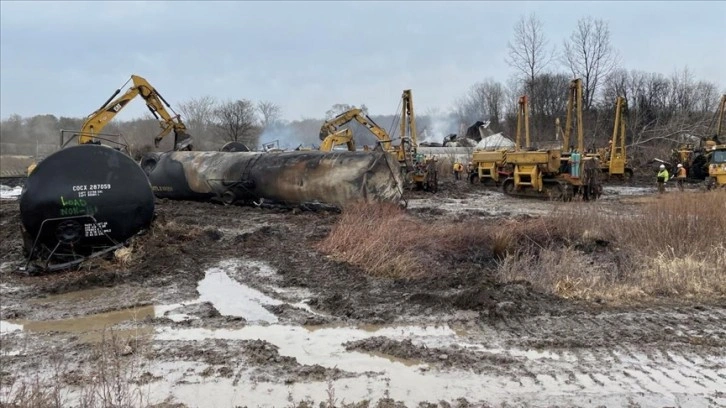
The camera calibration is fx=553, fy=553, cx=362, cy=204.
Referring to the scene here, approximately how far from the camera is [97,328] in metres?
6.25

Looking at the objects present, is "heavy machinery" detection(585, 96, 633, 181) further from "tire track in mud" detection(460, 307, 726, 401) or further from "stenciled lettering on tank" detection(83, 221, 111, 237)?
"stenciled lettering on tank" detection(83, 221, 111, 237)

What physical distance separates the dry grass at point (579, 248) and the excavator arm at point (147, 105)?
11964mm

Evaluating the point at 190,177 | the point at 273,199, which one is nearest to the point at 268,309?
the point at 273,199

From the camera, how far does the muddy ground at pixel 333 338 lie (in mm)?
4344

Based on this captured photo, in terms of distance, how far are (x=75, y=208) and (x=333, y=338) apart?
5.29 metres

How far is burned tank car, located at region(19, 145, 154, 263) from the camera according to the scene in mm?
8469

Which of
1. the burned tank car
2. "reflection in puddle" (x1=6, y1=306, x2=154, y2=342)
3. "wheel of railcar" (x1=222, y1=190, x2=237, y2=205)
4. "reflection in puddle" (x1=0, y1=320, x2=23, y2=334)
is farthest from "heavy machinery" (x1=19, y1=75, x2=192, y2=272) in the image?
"wheel of railcar" (x1=222, y1=190, x2=237, y2=205)

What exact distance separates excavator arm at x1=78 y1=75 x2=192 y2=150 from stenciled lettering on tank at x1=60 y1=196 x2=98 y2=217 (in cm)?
1056

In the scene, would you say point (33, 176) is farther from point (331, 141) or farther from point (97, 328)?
point (331, 141)

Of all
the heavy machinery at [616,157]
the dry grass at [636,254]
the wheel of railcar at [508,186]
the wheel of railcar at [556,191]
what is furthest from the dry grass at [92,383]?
the heavy machinery at [616,157]

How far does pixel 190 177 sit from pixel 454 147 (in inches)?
1201

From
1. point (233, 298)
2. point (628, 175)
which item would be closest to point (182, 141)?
point (233, 298)

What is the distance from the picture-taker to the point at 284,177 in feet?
49.0

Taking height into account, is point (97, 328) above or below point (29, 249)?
below
